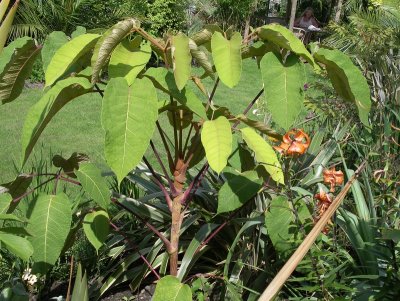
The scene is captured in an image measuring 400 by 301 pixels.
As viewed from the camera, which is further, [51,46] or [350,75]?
[51,46]

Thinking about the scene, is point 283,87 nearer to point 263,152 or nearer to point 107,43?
Answer: point 263,152

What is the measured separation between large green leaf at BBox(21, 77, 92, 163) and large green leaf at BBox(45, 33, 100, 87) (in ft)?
0.14

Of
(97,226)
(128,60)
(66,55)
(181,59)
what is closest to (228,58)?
(181,59)

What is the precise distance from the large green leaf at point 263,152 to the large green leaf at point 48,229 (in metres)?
0.58

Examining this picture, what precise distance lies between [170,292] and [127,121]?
625 mm

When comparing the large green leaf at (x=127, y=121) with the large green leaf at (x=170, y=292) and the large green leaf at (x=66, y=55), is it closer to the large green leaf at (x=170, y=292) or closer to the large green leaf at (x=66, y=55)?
the large green leaf at (x=66, y=55)

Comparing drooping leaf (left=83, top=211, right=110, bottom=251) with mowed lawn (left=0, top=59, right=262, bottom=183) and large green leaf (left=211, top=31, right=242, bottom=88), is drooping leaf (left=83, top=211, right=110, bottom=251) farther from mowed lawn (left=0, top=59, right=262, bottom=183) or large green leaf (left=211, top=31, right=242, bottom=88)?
mowed lawn (left=0, top=59, right=262, bottom=183)

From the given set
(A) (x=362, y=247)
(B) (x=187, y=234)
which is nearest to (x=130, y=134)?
(A) (x=362, y=247)

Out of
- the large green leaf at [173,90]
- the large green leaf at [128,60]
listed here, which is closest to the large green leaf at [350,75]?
the large green leaf at [173,90]

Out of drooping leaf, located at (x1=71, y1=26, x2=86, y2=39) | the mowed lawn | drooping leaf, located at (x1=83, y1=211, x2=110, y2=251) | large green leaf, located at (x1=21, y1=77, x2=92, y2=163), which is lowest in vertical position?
the mowed lawn

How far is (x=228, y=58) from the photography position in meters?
1.60

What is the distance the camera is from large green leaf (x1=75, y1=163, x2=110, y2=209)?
1758 mm

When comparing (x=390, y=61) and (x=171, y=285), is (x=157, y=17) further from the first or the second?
(x=171, y=285)

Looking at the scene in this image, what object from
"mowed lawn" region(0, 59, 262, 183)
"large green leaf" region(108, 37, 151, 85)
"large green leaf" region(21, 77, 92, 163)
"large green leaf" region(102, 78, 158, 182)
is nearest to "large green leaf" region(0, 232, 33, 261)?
"large green leaf" region(102, 78, 158, 182)
